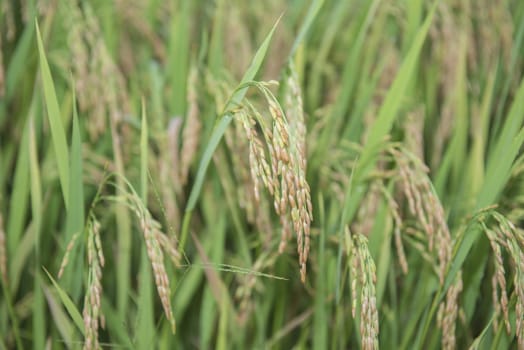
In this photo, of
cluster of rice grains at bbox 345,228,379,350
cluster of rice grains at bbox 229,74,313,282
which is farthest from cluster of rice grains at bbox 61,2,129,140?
cluster of rice grains at bbox 345,228,379,350

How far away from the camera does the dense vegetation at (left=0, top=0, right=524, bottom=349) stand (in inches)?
45.8

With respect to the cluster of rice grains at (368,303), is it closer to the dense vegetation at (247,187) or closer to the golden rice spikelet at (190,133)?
the dense vegetation at (247,187)

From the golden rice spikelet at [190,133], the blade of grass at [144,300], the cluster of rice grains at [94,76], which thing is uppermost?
the cluster of rice grains at [94,76]

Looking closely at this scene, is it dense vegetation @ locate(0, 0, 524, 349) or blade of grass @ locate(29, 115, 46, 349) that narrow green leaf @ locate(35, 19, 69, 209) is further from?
blade of grass @ locate(29, 115, 46, 349)

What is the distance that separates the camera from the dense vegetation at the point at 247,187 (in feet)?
3.82

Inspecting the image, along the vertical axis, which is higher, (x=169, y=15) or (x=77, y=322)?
(x=169, y=15)

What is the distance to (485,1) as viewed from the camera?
167cm

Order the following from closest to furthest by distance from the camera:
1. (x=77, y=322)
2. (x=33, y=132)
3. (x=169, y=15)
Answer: (x=77, y=322), (x=33, y=132), (x=169, y=15)

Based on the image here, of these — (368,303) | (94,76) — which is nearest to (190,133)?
(94,76)

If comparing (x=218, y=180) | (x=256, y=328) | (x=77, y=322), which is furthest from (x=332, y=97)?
(x=77, y=322)

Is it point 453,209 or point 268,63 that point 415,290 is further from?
point 268,63

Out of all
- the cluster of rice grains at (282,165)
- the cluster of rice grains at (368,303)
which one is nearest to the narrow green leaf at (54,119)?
the cluster of rice grains at (282,165)

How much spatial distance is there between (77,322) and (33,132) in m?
0.45

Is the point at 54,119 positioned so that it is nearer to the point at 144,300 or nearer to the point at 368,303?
the point at 144,300
